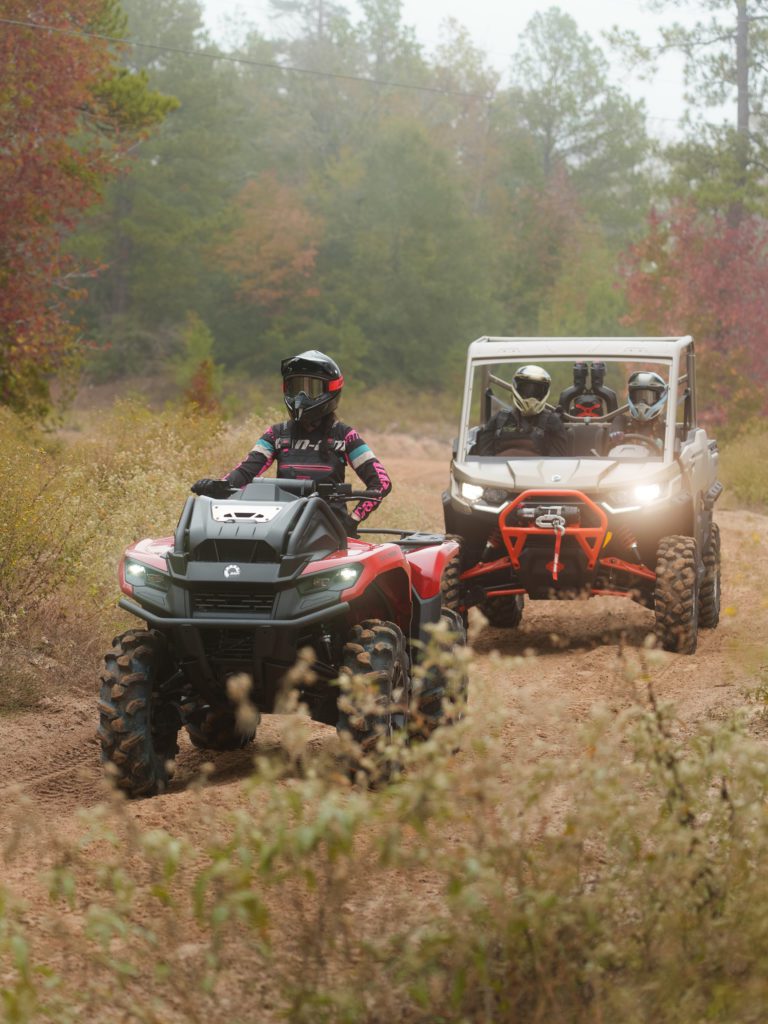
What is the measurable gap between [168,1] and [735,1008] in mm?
52720

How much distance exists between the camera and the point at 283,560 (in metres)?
5.89

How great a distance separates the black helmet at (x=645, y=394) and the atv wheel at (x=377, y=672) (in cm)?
526

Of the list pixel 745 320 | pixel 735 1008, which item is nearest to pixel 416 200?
pixel 745 320

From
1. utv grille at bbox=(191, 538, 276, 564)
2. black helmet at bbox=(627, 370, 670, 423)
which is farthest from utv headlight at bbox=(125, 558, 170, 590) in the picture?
black helmet at bbox=(627, 370, 670, 423)

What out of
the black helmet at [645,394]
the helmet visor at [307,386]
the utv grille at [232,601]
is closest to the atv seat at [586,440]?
the black helmet at [645,394]

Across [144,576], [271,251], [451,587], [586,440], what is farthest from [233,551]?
[271,251]

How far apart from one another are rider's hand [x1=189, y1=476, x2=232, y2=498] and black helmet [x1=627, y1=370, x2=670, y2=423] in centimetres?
510

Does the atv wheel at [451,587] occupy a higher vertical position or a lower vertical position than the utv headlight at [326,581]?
lower

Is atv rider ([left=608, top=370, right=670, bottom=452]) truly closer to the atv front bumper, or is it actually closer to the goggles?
the goggles

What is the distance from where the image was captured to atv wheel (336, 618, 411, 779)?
5.81m

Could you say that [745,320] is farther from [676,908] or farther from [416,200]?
[676,908]

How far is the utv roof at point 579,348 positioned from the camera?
1044 centimetres

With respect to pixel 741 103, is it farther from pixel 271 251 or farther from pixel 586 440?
pixel 586 440

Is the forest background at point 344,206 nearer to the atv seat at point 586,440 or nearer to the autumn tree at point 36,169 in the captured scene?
the autumn tree at point 36,169
